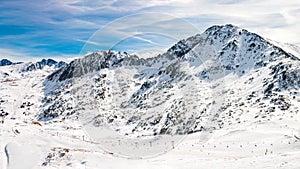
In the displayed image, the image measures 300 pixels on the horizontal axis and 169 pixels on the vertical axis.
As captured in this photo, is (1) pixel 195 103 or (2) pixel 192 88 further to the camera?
(2) pixel 192 88

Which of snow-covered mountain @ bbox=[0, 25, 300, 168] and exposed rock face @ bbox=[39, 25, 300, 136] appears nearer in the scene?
snow-covered mountain @ bbox=[0, 25, 300, 168]

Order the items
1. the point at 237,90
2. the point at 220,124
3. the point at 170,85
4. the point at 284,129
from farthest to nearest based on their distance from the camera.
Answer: the point at 170,85 → the point at 237,90 → the point at 220,124 → the point at 284,129

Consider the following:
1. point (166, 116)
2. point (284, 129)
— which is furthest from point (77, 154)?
point (166, 116)

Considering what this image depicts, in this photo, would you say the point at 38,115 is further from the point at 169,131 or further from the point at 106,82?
the point at 169,131

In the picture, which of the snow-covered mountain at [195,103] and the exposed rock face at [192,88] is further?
the exposed rock face at [192,88]

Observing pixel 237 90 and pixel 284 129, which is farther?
pixel 237 90

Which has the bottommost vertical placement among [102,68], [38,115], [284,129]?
[38,115]

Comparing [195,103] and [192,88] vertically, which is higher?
[192,88]

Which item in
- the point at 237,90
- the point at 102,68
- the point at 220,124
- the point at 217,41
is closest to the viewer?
the point at 220,124
